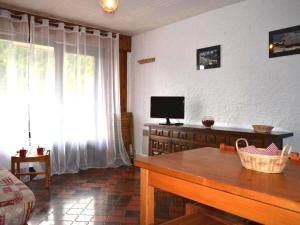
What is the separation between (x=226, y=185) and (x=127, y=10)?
11.1 ft

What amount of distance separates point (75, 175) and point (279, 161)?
11.6ft

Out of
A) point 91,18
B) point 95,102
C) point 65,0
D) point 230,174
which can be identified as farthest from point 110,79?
point 230,174

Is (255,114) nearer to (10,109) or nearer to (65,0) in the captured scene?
(65,0)

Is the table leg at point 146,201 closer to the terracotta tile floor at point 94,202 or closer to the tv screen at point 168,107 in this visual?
the terracotta tile floor at point 94,202

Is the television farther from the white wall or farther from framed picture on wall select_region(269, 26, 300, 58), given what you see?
framed picture on wall select_region(269, 26, 300, 58)

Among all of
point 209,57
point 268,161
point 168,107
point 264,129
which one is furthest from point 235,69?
point 268,161

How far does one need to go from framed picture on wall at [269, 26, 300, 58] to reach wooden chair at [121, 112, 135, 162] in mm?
2987

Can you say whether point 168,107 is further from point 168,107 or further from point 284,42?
point 284,42

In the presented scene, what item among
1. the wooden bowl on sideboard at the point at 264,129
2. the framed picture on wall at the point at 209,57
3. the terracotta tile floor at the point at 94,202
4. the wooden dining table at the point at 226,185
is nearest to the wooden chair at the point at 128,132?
the terracotta tile floor at the point at 94,202

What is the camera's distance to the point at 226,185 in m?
1.09

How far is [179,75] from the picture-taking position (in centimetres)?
434

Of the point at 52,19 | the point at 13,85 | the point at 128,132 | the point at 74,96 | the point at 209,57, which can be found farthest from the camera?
the point at 128,132

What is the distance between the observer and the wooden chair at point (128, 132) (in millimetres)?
5168

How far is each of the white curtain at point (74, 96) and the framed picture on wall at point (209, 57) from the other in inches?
67.4
